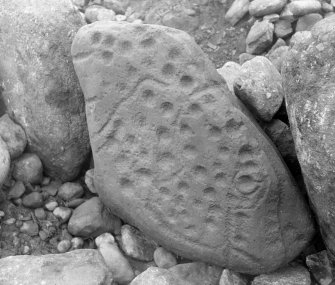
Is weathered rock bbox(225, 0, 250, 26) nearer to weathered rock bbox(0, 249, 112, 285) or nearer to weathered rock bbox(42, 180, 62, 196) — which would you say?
weathered rock bbox(42, 180, 62, 196)

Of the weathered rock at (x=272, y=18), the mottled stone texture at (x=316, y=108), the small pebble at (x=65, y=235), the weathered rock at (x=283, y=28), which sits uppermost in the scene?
the mottled stone texture at (x=316, y=108)

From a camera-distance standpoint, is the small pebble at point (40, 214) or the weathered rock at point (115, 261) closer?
the weathered rock at point (115, 261)

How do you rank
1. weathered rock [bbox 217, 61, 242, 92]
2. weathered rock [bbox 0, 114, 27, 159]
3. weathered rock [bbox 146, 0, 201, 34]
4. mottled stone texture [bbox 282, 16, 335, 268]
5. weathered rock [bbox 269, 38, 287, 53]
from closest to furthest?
mottled stone texture [bbox 282, 16, 335, 268] < weathered rock [bbox 0, 114, 27, 159] < weathered rock [bbox 217, 61, 242, 92] < weathered rock [bbox 269, 38, 287, 53] < weathered rock [bbox 146, 0, 201, 34]

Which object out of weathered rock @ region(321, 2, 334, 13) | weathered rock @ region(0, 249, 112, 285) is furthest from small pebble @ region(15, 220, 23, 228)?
weathered rock @ region(321, 2, 334, 13)

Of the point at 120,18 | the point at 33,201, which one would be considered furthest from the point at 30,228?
the point at 120,18

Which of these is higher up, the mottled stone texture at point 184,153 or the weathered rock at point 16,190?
the mottled stone texture at point 184,153

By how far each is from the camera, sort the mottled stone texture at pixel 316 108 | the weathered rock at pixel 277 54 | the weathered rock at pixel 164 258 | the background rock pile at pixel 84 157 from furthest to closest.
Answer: the weathered rock at pixel 277 54 < the weathered rock at pixel 164 258 < the background rock pile at pixel 84 157 < the mottled stone texture at pixel 316 108

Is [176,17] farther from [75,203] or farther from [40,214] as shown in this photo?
A: [40,214]

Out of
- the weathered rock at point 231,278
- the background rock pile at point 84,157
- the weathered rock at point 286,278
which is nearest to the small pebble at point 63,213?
the background rock pile at point 84,157

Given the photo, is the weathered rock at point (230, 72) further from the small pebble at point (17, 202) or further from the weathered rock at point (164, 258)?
the small pebble at point (17, 202)
